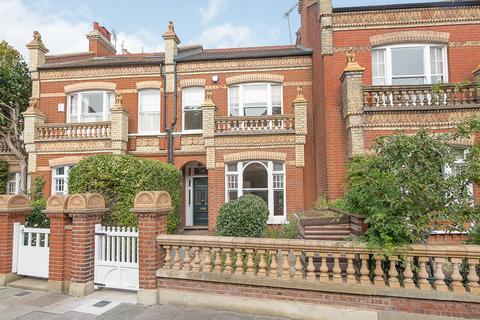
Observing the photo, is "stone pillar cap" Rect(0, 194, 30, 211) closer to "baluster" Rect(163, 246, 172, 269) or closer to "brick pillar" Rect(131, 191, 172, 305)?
"brick pillar" Rect(131, 191, 172, 305)

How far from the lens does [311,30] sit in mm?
13117

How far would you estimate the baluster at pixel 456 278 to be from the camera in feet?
14.3

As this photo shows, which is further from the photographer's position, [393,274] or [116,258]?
[116,258]

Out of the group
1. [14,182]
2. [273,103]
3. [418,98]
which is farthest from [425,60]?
[14,182]

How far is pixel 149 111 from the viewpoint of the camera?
1440cm

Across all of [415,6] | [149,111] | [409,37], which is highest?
[415,6]

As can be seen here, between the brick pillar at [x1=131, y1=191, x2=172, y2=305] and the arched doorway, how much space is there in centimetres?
867

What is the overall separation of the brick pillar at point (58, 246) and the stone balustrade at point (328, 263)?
7.08 feet

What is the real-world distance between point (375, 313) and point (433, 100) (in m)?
7.82

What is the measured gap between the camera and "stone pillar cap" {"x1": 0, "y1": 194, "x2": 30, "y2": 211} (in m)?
6.71

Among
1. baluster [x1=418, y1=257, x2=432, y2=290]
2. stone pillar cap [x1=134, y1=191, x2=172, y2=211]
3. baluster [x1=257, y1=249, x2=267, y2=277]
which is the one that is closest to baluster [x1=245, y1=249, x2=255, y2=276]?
baluster [x1=257, y1=249, x2=267, y2=277]

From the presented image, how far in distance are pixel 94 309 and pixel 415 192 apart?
18.8 feet

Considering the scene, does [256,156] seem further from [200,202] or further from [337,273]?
[337,273]

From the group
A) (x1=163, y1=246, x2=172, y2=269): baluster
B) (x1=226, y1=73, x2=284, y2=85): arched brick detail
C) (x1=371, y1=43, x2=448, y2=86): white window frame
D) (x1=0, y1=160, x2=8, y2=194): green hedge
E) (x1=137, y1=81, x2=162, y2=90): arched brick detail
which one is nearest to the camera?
(x1=163, y1=246, x2=172, y2=269): baluster
